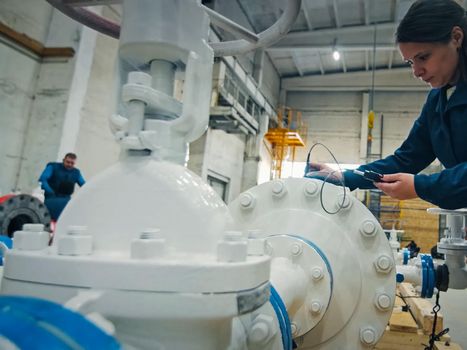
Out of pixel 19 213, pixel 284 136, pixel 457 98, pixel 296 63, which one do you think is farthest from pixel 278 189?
pixel 296 63

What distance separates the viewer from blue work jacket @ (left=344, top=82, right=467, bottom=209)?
946 mm

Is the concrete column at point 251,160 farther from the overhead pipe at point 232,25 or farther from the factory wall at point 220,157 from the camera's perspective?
the overhead pipe at point 232,25

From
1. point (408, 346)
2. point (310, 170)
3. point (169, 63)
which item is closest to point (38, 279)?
point (169, 63)

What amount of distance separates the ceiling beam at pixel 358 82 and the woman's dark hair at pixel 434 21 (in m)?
8.88

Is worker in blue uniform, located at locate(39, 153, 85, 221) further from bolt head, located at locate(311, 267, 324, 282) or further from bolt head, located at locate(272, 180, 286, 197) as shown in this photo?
bolt head, located at locate(311, 267, 324, 282)

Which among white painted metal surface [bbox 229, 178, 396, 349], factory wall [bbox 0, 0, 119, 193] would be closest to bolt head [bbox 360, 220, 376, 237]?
white painted metal surface [bbox 229, 178, 396, 349]

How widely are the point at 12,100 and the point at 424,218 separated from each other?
8.17m

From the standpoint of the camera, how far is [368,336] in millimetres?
1011

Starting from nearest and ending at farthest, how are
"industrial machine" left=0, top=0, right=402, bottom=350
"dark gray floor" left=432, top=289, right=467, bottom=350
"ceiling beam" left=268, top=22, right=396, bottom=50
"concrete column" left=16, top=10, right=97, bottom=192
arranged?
1. "industrial machine" left=0, top=0, right=402, bottom=350
2. "dark gray floor" left=432, top=289, right=467, bottom=350
3. "concrete column" left=16, top=10, right=97, bottom=192
4. "ceiling beam" left=268, top=22, right=396, bottom=50

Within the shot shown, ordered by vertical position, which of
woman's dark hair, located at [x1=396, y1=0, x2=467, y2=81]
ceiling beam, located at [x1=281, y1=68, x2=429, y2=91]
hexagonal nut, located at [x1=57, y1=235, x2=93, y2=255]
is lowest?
hexagonal nut, located at [x1=57, y1=235, x2=93, y2=255]

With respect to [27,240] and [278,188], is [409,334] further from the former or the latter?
[27,240]

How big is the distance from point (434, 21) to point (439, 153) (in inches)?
18.6

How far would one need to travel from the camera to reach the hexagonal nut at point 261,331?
0.56 m

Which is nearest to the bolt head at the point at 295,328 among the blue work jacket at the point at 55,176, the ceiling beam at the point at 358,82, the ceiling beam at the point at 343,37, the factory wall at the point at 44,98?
the blue work jacket at the point at 55,176
